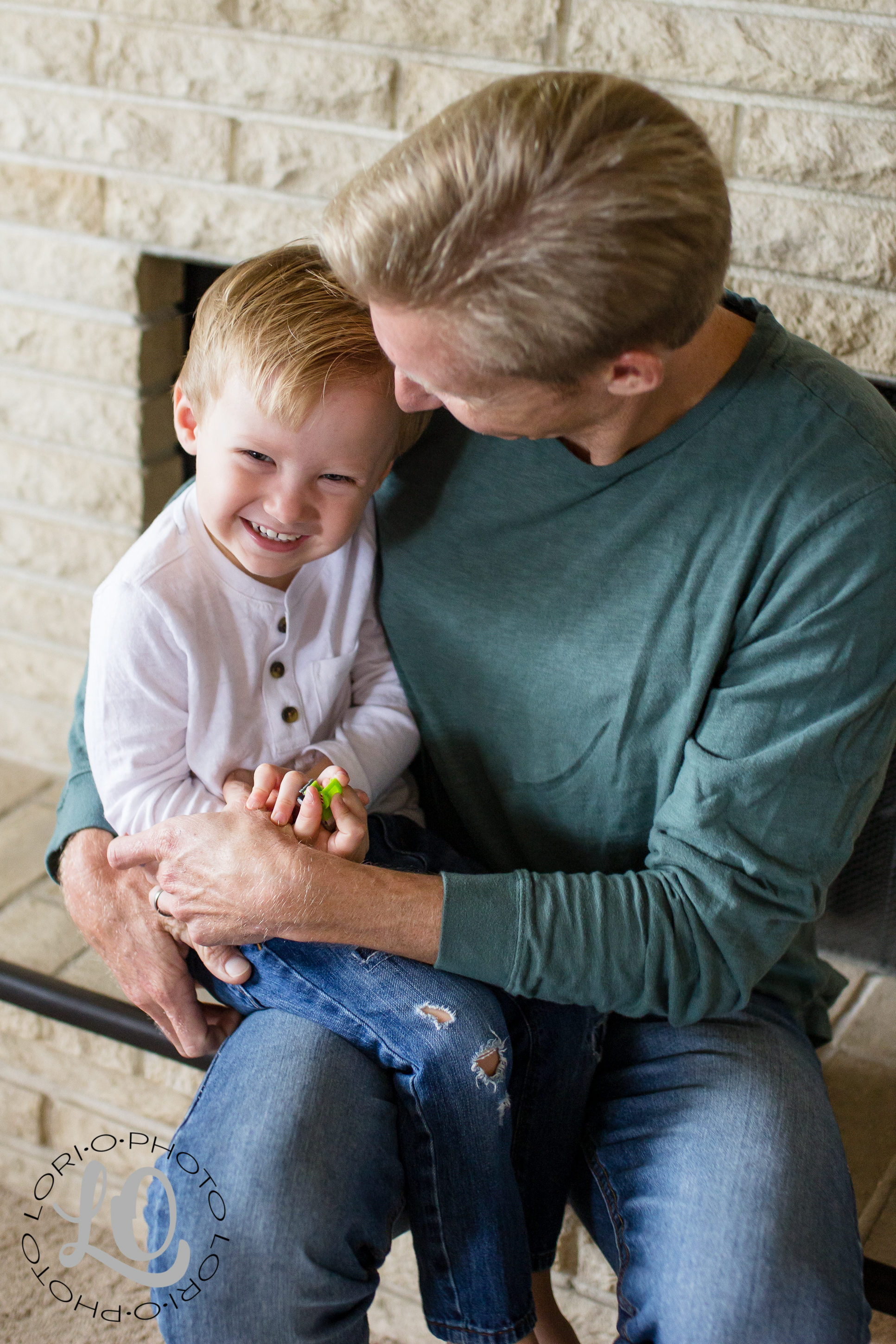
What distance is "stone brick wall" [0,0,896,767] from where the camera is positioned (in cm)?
134

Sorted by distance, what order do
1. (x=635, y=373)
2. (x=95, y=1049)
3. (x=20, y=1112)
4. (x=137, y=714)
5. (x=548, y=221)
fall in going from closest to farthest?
(x=548, y=221), (x=635, y=373), (x=137, y=714), (x=95, y=1049), (x=20, y=1112)

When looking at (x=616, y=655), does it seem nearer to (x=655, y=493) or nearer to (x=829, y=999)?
(x=655, y=493)

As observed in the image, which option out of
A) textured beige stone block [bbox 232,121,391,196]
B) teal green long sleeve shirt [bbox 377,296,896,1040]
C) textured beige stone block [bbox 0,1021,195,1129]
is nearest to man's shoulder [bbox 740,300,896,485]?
teal green long sleeve shirt [bbox 377,296,896,1040]

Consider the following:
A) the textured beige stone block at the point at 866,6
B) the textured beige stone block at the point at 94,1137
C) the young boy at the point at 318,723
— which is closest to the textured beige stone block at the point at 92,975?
the textured beige stone block at the point at 94,1137

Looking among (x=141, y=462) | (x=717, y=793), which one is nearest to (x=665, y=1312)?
(x=717, y=793)

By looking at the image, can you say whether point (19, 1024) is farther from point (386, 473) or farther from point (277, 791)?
point (386, 473)

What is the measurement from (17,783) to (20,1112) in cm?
52

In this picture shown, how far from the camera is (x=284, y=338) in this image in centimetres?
106

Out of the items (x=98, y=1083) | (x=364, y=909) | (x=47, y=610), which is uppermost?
(x=364, y=909)

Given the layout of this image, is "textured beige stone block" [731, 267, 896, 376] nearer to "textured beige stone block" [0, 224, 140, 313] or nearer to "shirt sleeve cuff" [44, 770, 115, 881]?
"textured beige stone block" [0, 224, 140, 313]

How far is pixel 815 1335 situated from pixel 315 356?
2.94 ft

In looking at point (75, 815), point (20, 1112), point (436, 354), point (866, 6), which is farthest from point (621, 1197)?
point (866, 6)

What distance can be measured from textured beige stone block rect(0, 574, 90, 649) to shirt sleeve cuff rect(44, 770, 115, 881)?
572mm

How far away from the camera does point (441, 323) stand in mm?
908
